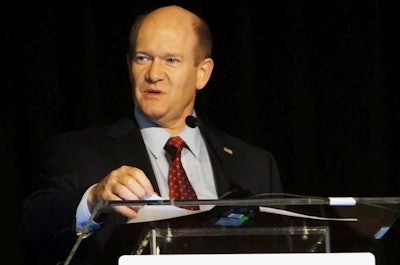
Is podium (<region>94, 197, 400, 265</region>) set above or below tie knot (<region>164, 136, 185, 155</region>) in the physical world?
below

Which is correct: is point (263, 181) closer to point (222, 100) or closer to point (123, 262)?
point (222, 100)

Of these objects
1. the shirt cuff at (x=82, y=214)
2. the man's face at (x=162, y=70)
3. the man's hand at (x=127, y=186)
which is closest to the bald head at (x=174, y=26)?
the man's face at (x=162, y=70)

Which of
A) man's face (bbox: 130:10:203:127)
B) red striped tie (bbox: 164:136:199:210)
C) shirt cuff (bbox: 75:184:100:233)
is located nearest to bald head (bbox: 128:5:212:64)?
man's face (bbox: 130:10:203:127)

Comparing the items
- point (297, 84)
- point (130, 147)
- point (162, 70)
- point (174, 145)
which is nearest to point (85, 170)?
point (130, 147)

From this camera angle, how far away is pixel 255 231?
1.76 m

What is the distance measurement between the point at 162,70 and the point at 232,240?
101cm

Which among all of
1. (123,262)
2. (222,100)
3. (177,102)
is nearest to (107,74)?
(222,100)

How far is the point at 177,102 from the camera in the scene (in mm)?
2721

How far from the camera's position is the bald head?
107 inches

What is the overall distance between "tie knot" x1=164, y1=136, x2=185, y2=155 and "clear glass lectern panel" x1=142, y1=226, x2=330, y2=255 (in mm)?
867

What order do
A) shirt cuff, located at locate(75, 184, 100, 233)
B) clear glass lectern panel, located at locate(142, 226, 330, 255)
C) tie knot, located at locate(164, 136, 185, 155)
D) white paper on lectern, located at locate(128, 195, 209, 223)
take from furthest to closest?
tie knot, located at locate(164, 136, 185, 155) → shirt cuff, located at locate(75, 184, 100, 233) → clear glass lectern panel, located at locate(142, 226, 330, 255) → white paper on lectern, located at locate(128, 195, 209, 223)

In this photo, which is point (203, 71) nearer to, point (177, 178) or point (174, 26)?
point (174, 26)

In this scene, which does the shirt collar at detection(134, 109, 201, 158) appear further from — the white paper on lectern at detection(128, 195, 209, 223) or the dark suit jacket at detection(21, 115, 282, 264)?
the white paper on lectern at detection(128, 195, 209, 223)

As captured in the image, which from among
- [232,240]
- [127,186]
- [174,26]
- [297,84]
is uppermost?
[174,26]
